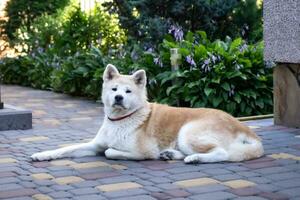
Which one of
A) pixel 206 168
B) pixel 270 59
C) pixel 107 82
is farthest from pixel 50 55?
pixel 206 168

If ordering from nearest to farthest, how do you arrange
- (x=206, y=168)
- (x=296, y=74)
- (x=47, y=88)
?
(x=206, y=168), (x=296, y=74), (x=47, y=88)

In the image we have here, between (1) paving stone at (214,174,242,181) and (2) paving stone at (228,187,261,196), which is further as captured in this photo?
(1) paving stone at (214,174,242,181)

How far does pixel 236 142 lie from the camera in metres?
5.93

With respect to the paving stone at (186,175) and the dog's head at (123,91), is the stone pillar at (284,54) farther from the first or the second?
the paving stone at (186,175)

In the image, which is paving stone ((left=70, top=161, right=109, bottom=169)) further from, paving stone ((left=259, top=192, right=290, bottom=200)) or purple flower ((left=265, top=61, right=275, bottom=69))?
purple flower ((left=265, top=61, right=275, bottom=69))

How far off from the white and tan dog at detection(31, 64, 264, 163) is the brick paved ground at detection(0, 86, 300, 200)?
0.33ft

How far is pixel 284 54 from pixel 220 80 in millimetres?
1282

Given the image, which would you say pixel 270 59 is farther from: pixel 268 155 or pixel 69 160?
pixel 69 160

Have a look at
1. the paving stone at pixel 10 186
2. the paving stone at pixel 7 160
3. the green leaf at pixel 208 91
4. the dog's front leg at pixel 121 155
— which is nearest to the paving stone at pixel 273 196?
the dog's front leg at pixel 121 155

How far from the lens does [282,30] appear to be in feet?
25.1

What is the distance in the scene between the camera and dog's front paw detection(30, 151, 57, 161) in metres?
6.01

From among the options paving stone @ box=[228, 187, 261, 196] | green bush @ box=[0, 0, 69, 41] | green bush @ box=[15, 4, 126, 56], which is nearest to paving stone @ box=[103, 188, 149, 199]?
paving stone @ box=[228, 187, 261, 196]

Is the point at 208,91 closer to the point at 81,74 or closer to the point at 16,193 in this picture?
the point at 81,74

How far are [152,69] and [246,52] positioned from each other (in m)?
1.42
